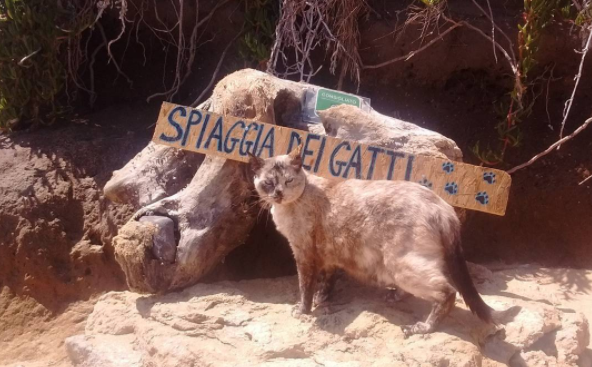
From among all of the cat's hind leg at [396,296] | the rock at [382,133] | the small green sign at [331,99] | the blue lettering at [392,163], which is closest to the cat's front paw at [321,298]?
the cat's hind leg at [396,296]

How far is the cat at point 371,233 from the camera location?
3.02 m

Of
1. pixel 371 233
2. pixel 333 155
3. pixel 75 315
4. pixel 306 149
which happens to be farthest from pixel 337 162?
pixel 75 315

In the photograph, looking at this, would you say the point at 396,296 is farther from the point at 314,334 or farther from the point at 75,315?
the point at 75,315

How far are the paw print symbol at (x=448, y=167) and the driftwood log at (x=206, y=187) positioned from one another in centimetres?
22

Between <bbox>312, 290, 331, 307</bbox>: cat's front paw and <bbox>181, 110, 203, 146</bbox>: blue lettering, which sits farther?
<bbox>181, 110, 203, 146</bbox>: blue lettering

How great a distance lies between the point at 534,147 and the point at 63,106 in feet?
13.6

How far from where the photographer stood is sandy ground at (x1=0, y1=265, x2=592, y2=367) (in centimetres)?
383

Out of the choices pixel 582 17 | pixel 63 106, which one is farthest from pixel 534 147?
→ pixel 63 106

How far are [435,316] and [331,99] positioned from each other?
5.44 feet

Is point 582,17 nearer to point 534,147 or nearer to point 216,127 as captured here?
point 534,147

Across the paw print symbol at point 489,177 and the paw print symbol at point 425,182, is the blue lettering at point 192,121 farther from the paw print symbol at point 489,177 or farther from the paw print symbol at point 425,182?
the paw print symbol at point 489,177

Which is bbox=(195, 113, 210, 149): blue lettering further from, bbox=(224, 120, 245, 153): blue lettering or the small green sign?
the small green sign

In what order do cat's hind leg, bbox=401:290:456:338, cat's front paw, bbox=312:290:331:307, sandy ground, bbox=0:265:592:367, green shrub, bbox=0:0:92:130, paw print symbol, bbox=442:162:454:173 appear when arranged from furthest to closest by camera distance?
green shrub, bbox=0:0:92:130
sandy ground, bbox=0:265:592:367
paw print symbol, bbox=442:162:454:173
cat's front paw, bbox=312:290:331:307
cat's hind leg, bbox=401:290:456:338

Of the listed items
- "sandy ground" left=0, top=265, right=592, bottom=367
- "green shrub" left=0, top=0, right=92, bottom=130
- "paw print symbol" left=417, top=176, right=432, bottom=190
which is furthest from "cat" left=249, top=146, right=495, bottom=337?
"green shrub" left=0, top=0, right=92, bottom=130
